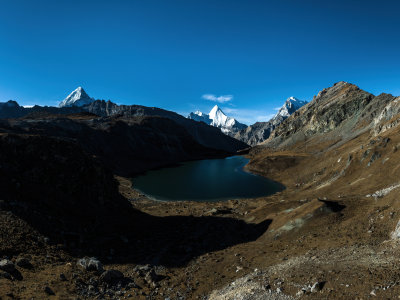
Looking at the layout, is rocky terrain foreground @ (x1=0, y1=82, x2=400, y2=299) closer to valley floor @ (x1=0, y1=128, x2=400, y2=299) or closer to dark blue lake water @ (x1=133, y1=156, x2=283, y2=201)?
valley floor @ (x1=0, y1=128, x2=400, y2=299)

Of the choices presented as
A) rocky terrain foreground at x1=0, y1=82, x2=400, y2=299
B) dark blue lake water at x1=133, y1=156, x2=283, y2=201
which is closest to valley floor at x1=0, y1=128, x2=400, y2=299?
rocky terrain foreground at x1=0, y1=82, x2=400, y2=299

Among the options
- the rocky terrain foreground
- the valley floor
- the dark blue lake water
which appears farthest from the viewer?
the dark blue lake water

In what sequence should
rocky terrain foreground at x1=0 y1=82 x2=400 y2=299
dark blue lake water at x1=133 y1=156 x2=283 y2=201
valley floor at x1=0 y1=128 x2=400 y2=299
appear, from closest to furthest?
valley floor at x1=0 y1=128 x2=400 y2=299
rocky terrain foreground at x1=0 y1=82 x2=400 y2=299
dark blue lake water at x1=133 y1=156 x2=283 y2=201

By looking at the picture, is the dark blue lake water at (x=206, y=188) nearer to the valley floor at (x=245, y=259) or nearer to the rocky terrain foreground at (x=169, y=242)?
the rocky terrain foreground at (x=169, y=242)

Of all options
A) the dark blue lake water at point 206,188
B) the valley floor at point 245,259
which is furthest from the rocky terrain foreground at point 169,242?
the dark blue lake water at point 206,188

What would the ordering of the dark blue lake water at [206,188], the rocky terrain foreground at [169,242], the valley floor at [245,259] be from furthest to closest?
the dark blue lake water at [206,188]
the rocky terrain foreground at [169,242]
the valley floor at [245,259]

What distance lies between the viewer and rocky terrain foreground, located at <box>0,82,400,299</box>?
20.5m

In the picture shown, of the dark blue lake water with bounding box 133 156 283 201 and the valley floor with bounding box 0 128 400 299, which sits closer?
the valley floor with bounding box 0 128 400 299

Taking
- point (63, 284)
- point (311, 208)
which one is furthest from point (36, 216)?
point (311, 208)

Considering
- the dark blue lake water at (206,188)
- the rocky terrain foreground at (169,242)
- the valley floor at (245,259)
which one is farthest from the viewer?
the dark blue lake water at (206,188)

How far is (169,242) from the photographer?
4203cm

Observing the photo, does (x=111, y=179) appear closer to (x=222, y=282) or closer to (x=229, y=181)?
(x=222, y=282)

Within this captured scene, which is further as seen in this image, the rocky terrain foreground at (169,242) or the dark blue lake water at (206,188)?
the dark blue lake water at (206,188)

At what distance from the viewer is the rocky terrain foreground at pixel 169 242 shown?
67.4 feet
